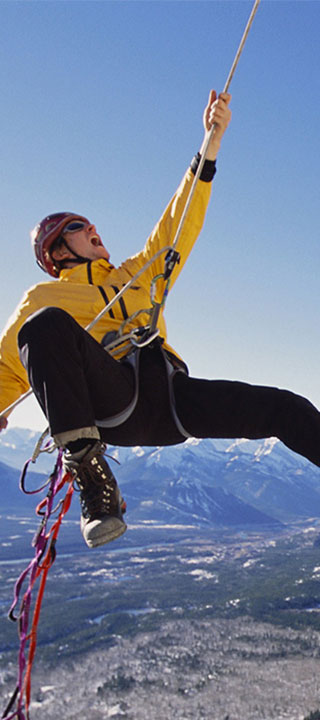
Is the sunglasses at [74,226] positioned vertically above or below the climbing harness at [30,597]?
above

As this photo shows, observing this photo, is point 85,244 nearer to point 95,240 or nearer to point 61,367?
point 95,240

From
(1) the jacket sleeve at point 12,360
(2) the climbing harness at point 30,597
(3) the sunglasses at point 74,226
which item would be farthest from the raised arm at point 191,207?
(2) the climbing harness at point 30,597

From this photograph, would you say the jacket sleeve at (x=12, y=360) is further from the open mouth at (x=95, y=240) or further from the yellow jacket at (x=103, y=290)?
the open mouth at (x=95, y=240)

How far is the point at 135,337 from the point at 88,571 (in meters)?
198

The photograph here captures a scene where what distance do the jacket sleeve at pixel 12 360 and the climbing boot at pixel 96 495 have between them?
0.79 m

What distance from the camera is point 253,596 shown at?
494 ft

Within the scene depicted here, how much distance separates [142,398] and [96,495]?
474mm

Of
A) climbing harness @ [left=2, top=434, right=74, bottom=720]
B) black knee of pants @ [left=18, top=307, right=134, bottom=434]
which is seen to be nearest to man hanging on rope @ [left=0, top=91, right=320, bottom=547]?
black knee of pants @ [left=18, top=307, right=134, bottom=434]

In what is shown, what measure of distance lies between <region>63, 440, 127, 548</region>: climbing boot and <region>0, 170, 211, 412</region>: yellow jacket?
69 cm

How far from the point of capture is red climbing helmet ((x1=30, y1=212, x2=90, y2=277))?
3.04 metres

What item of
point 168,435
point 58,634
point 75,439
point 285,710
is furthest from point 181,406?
point 58,634

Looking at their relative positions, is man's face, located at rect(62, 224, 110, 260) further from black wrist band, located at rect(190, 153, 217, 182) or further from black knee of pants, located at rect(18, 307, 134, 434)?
black knee of pants, located at rect(18, 307, 134, 434)

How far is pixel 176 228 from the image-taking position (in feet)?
9.45

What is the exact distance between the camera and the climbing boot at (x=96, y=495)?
6.86ft
